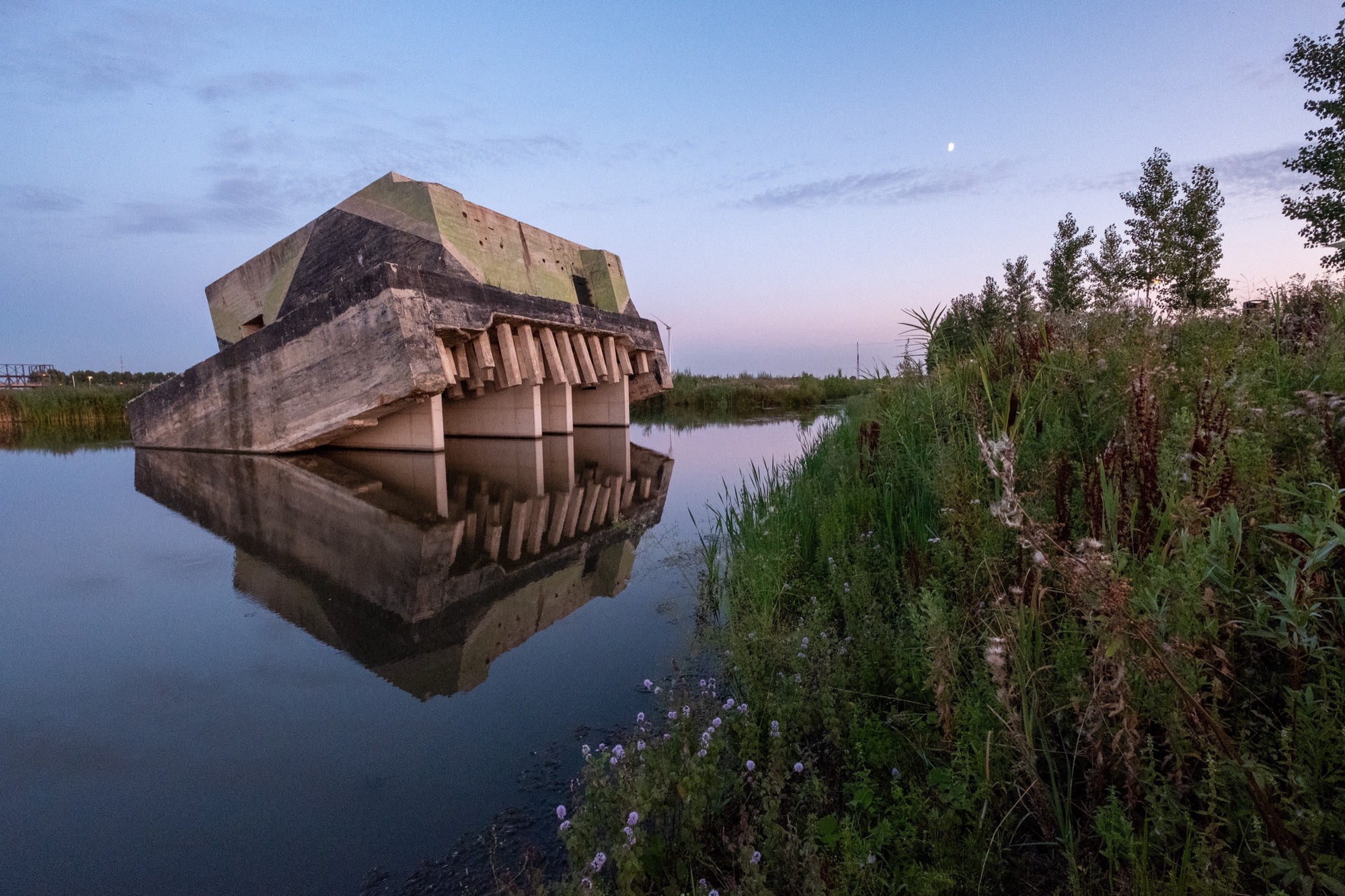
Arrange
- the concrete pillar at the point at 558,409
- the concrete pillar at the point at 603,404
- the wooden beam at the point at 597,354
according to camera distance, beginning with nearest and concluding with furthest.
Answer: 1. the wooden beam at the point at 597,354
2. the concrete pillar at the point at 558,409
3. the concrete pillar at the point at 603,404

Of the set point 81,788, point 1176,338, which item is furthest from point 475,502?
point 1176,338

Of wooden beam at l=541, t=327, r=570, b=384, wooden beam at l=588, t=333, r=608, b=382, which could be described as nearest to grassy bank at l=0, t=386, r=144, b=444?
wooden beam at l=541, t=327, r=570, b=384

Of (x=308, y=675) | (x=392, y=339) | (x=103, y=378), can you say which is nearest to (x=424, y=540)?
(x=308, y=675)

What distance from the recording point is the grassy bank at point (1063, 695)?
1567 mm

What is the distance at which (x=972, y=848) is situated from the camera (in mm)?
1762

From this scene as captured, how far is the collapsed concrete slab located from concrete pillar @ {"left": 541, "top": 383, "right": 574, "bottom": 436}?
0.04 m

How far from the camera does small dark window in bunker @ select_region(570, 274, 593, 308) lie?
17591 mm

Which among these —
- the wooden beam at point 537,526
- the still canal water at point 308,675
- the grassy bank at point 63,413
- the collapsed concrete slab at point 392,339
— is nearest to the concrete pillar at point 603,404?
the collapsed concrete slab at point 392,339

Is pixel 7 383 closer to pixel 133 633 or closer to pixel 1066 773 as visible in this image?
pixel 133 633

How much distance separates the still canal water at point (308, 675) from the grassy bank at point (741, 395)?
19531 millimetres

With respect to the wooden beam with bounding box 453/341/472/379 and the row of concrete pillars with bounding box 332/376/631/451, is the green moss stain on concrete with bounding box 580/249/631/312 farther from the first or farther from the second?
the wooden beam with bounding box 453/341/472/379

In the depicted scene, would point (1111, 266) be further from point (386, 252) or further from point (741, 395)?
point (386, 252)

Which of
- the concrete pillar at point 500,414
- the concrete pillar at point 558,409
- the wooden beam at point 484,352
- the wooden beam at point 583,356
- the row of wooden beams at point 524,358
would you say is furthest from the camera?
the concrete pillar at point 558,409

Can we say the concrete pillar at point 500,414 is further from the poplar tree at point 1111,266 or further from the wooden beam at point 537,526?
the poplar tree at point 1111,266
